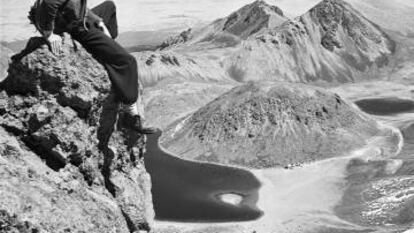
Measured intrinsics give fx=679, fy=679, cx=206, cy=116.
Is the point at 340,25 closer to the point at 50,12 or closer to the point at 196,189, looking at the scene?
the point at 196,189

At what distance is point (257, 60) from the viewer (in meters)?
134

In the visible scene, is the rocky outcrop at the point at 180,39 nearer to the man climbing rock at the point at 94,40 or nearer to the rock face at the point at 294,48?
the rock face at the point at 294,48

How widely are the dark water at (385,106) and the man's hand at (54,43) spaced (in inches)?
3868

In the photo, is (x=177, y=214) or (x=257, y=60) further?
(x=257, y=60)

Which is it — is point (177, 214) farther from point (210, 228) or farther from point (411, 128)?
point (411, 128)

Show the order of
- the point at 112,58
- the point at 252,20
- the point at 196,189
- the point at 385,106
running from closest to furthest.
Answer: the point at 112,58 → the point at 196,189 → the point at 385,106 → the point at 252,20

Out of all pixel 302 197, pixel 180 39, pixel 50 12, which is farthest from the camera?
pixel 180 39

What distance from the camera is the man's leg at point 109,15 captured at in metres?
11.7

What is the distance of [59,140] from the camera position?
366 inches

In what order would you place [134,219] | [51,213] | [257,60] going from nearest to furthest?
1. [51,213]
2. [134,219]
3. [257,60]

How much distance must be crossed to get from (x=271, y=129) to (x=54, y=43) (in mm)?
75815

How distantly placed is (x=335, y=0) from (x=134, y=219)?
147 meters

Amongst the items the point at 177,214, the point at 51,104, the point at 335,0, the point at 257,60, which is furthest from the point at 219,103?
the point at 51,104

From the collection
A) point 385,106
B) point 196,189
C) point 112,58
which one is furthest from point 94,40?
point 385,106
